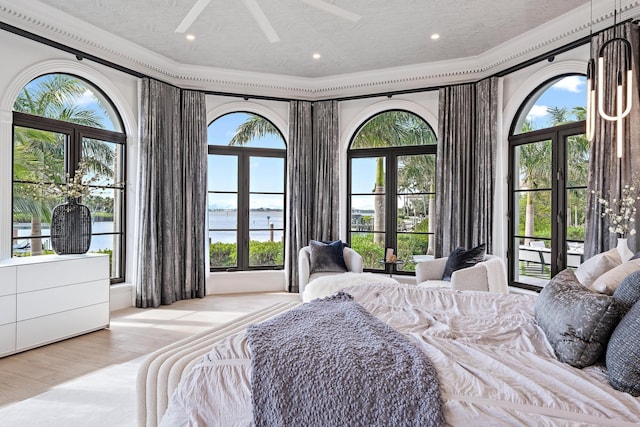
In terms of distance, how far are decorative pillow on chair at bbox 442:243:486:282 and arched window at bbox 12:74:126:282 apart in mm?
3904

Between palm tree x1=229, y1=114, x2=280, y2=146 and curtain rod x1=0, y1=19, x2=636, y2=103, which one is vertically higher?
curtain rod x1=0, y1=19, x2=636, y2=103

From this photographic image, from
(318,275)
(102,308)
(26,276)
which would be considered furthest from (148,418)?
(318,275)

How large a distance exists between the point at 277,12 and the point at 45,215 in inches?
129

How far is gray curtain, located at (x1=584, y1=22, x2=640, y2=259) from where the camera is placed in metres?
3.41

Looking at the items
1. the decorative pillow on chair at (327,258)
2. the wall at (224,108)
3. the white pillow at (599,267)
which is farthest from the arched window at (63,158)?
the white pillow at (599,267)

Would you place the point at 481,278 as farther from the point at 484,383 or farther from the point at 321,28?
the point at 321,28

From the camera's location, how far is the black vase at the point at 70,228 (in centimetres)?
392

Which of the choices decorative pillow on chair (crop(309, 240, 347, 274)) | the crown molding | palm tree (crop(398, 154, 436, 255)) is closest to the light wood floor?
decorative pillow on chair (crop(309, 240, 347, 274))

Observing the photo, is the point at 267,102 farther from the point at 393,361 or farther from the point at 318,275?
the point at 393,361

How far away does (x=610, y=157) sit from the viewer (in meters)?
3.54

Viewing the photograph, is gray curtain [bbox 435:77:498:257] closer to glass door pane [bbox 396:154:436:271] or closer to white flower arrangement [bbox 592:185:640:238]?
glass door pane [bbox 396:154:436:271]

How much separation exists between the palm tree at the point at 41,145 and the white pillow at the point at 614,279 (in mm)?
4606

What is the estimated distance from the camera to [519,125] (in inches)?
192

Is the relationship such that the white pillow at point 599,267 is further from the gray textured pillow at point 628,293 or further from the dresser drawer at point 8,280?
the dresser drawer at point 8,280
